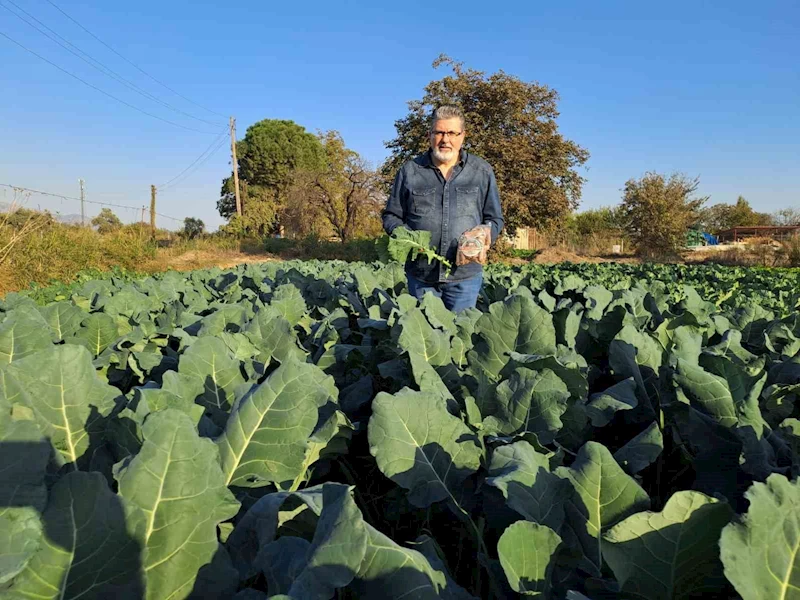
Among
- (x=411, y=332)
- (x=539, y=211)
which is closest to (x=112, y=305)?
(x=411, y=332)

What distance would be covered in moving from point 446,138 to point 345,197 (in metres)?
40.8

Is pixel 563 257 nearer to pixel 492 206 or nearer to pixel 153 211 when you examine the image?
pixel 153 211

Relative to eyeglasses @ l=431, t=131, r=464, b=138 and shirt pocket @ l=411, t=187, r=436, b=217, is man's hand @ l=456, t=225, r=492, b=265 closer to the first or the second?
shirt pocket @ l=411, t=187, r=436, b=217

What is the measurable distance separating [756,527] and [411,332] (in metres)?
1.28

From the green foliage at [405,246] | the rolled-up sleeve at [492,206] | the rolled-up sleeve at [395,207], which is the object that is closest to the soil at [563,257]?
the rolled-up sleeve at [492,206]

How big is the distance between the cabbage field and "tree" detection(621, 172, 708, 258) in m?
45.5

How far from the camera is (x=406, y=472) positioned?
1258 mm

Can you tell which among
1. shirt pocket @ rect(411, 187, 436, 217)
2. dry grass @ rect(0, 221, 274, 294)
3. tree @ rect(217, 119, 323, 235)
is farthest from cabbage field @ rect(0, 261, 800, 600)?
tree @ rect(217, 119, 323, 235)

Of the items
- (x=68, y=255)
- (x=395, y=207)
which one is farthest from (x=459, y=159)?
(x=68, y=255)

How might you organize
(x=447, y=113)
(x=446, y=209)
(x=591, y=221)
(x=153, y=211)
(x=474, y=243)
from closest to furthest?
(x=474, y=243), (x=447, y=113), (x=446, y=209), (x=153, y=211), (x=591, y=221)

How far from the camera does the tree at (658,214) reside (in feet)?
140

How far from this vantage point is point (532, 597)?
0.91m

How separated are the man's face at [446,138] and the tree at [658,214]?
4347cm

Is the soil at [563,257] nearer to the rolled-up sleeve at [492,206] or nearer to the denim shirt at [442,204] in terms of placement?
the rolled-up sleeve at [492,206]
